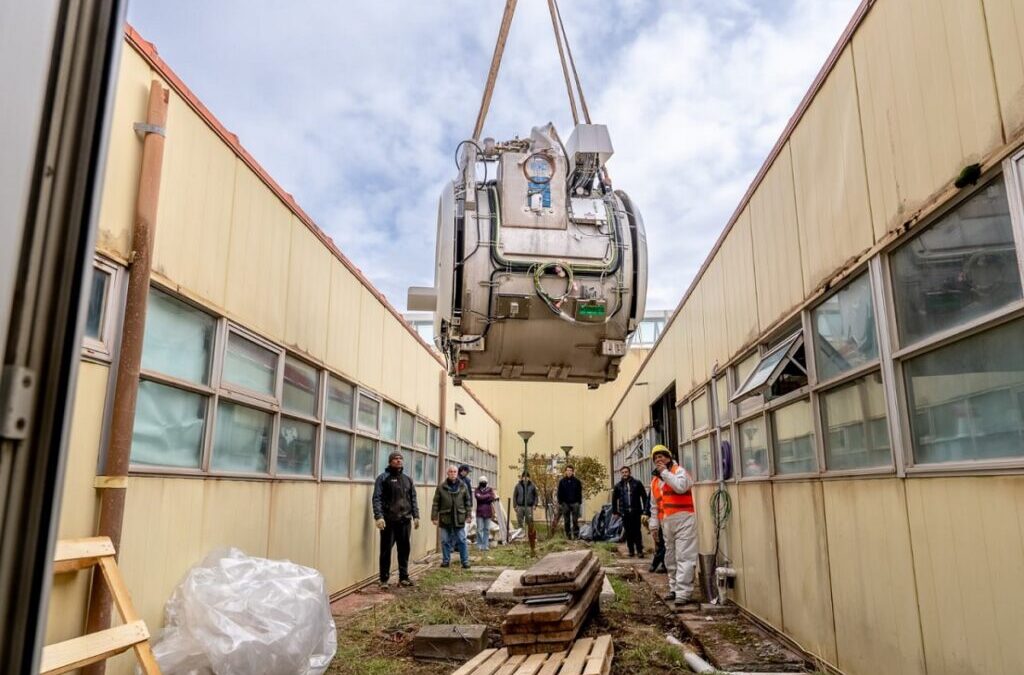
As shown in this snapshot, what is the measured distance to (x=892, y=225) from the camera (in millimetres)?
4188

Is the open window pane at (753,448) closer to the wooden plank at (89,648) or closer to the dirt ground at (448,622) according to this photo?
the dirt ground at (448,622)

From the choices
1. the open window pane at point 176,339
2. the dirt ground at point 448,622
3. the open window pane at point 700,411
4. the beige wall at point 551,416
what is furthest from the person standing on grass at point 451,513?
the beige wall at point 551,416

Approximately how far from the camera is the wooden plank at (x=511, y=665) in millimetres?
5145

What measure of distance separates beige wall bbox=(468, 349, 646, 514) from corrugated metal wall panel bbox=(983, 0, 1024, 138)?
26.6 m

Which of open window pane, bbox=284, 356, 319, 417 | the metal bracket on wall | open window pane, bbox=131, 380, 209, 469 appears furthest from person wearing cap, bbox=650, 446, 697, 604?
the metal bracket on wall

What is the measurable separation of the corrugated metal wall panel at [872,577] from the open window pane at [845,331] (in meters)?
0.80

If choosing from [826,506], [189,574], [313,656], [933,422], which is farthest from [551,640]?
[933,422]

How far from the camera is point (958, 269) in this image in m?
3.62

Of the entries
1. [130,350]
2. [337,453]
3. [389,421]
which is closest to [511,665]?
[130,350]

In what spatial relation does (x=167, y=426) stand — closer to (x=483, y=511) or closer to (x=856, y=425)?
(x=856, y=425)

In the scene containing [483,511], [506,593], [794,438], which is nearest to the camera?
[794,438]

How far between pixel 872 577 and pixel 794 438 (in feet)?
6.02

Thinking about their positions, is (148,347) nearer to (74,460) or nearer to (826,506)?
(74,460)

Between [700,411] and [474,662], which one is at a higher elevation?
[700,411]
